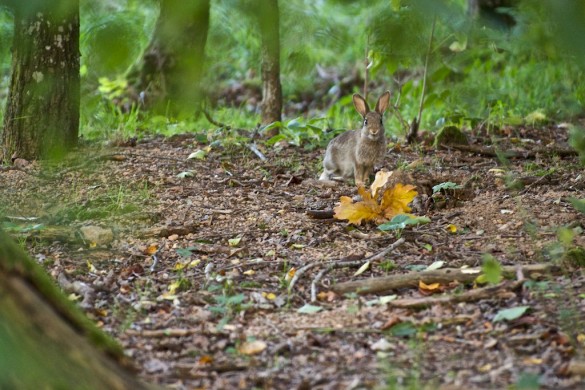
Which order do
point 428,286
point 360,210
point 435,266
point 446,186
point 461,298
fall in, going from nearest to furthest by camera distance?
1. point 461,298
2. point 428,286
3. point 435,266
4. point 360,210
5. point 446,186

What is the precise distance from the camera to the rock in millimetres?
4555

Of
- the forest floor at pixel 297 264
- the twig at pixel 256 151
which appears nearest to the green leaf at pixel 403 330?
the forest floor at pixel 297 264

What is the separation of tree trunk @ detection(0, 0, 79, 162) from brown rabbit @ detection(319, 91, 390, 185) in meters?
1.80

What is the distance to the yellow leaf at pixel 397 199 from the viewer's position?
4859mm

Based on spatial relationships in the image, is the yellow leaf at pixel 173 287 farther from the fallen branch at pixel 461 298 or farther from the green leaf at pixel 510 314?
the green leaf at pixel 510 314

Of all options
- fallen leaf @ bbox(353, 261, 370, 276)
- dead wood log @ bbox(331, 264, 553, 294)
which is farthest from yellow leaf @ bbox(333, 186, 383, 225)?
dead wood log @ bbox(331, 264, 553, 294)

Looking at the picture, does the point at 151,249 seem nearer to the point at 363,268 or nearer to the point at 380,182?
the point at 363,268

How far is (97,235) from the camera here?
179 inches

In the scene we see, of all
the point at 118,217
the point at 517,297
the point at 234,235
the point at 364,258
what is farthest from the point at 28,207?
the point at 517,297

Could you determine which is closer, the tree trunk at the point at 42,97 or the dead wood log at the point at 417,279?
the dead wood log at the point at 417,279

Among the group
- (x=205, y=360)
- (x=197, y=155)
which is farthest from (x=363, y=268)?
(x=197, y=155)

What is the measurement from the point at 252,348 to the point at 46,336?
3.88 ft

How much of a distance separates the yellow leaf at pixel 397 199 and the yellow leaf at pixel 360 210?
2.2 inches

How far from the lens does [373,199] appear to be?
487 centimetres
